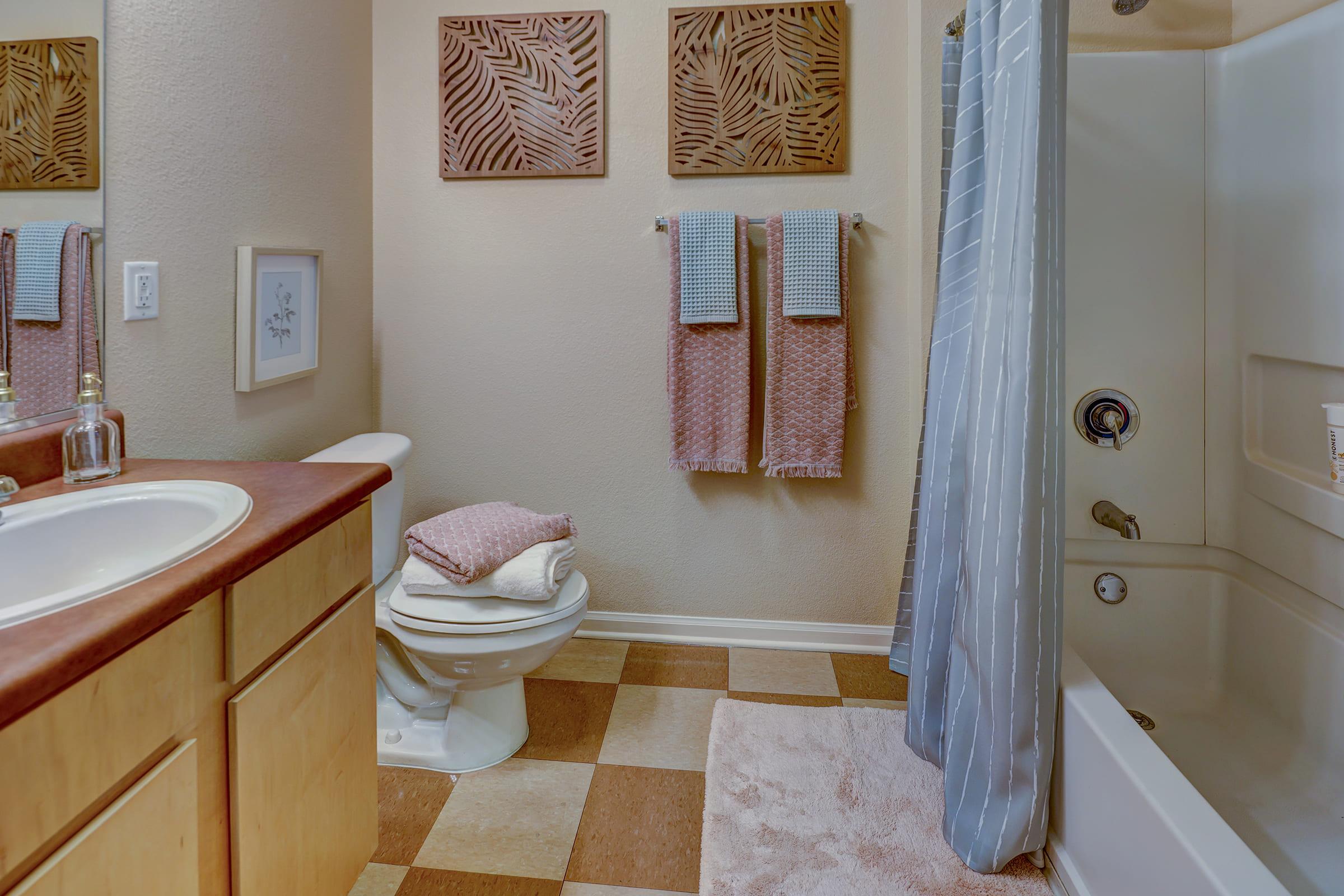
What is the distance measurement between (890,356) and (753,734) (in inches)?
44.6

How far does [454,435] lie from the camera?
8.61ft

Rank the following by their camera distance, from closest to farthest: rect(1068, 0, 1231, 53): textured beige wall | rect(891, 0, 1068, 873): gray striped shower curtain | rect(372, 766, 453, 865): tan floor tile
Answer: rect(891, 0, 1068, 873): gray striped shower curtain
rect(372, 766, 453, 865): tan floor tile
rect(1068, 0, 1231, 53): textured beige wall

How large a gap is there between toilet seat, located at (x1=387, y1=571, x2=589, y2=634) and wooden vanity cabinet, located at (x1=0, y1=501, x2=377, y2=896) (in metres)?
0.36

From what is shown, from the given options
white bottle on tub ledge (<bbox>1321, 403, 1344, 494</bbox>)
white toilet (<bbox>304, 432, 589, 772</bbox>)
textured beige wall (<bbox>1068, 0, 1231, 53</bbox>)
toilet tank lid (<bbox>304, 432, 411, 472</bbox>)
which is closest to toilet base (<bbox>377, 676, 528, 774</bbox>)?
white toilet (<bbox>304, 432, 589, 772</bbox>)

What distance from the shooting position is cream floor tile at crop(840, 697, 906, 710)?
223 cm

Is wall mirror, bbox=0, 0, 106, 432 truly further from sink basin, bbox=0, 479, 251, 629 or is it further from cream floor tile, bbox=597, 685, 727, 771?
cream floor tile, bbox=597, 685, 727, 771

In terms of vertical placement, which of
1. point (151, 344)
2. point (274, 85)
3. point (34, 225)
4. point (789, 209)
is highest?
point (274, 85)

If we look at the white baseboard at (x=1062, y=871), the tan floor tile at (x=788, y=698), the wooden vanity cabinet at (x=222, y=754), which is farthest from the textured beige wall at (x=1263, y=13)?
the wooden vanity cabinet at (x=222, y=754)

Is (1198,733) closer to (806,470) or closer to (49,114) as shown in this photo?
(806,470)

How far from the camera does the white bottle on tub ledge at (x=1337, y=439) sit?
151 cm

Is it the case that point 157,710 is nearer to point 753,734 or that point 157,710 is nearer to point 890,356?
point 753,734

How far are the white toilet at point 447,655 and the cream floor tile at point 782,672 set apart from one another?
65 centimetres

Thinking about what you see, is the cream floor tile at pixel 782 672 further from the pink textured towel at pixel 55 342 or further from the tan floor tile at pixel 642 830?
the pink textured towel at pixel 55 342

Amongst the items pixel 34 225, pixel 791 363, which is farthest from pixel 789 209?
pixel 34 225
